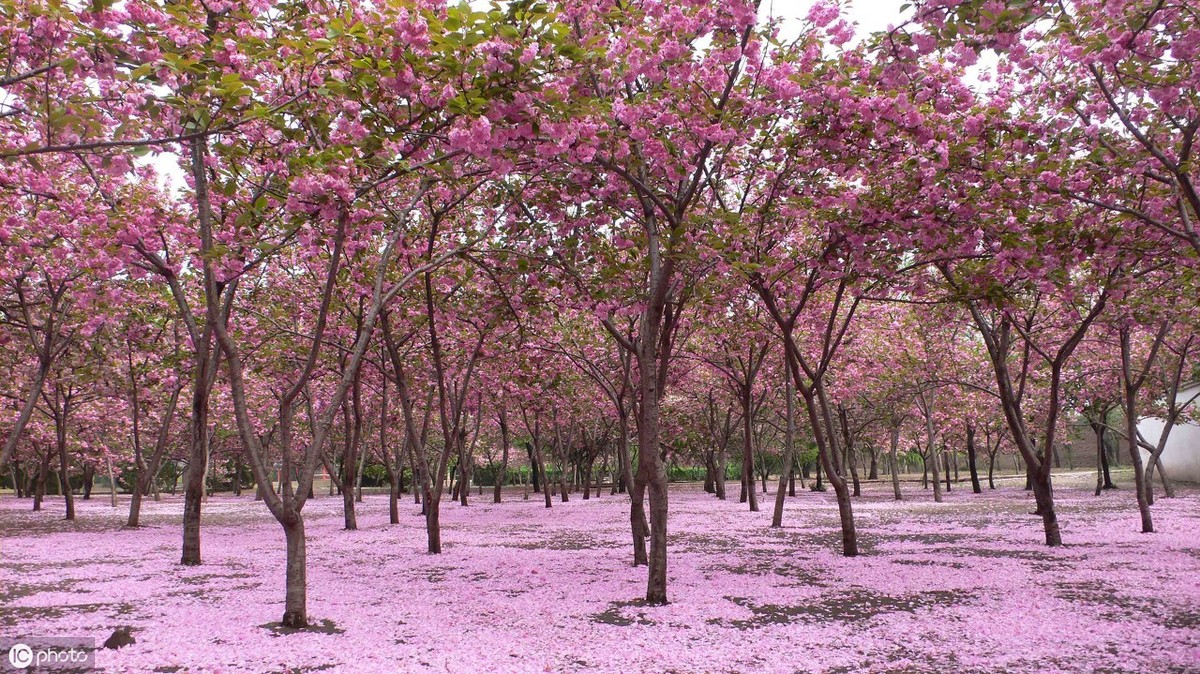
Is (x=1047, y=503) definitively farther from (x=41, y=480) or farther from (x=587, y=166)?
(x=41, y=480)

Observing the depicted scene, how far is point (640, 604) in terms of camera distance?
Result: 8.48 meters

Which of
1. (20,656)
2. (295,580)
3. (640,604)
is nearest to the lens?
(20,656)

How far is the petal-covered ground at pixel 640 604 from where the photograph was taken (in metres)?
6.21

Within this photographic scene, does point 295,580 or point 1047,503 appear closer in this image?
point 295,580

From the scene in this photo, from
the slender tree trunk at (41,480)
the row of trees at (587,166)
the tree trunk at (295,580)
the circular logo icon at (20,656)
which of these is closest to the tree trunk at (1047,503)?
the row of trees at (587,166)

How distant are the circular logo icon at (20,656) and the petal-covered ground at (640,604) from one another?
56 cm

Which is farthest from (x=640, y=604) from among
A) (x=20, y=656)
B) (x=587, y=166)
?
(x=20, y=656)

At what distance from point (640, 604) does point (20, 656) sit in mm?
6167

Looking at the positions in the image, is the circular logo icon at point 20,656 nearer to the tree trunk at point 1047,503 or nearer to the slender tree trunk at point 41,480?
the tree trunk at point 1047,503

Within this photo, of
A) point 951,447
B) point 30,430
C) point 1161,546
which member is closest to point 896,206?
point 1161,546

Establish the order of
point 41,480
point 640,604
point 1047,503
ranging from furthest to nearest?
point 41,480
point 1047,503
point 640,604

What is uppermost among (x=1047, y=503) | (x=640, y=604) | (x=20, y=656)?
(x=1047, y=503)

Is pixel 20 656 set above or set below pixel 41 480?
above

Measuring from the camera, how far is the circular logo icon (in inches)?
229
